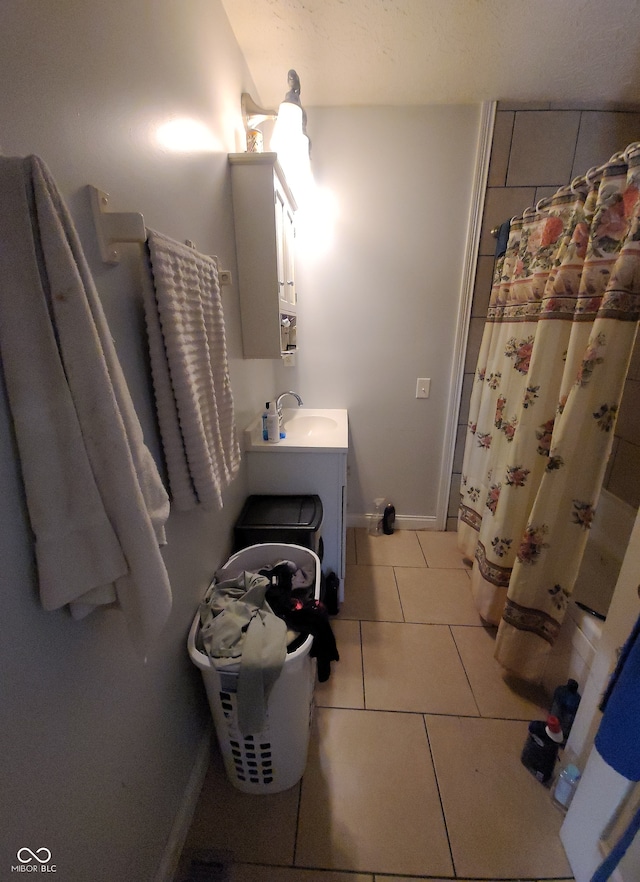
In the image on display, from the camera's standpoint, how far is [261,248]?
139cm

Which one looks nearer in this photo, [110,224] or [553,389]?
[110,224]

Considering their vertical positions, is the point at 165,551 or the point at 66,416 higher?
the point at 66,416

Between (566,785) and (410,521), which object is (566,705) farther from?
(410,521)

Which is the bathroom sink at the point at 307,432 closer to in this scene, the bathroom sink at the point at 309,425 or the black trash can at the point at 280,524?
the bathroom sink at the point at 309,425

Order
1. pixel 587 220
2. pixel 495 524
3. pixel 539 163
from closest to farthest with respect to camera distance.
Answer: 1. pixel 587 220
2. pixel 495 524
3. pixel 539 163

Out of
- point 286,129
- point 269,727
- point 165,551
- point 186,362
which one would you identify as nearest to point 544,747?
point 269,727

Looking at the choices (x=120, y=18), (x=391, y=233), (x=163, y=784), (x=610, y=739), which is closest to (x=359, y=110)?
(x=391, y=233)

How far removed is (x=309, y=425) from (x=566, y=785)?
1690mm

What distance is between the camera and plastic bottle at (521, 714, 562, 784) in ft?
3.53

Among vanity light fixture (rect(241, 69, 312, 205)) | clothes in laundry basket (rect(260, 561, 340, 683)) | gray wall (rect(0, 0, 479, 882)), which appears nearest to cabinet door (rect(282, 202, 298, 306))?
vanity light fixture (rect(241, 69, 312, 205))

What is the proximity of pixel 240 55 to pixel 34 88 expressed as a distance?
138 cm

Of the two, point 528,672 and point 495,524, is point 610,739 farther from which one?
point 495,524

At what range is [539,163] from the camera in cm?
175

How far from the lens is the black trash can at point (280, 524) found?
1435 mm
